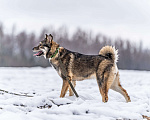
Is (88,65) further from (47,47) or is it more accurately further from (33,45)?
(33,45)

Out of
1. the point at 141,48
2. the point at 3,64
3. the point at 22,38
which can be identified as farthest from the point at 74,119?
the point at 141,48

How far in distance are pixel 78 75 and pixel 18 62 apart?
36375 millimetres

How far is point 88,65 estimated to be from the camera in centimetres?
537

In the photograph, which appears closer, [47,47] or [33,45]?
[47,47]

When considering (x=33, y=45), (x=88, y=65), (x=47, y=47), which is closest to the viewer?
(x=88, y=65)

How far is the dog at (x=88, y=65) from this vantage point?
16.7 feet

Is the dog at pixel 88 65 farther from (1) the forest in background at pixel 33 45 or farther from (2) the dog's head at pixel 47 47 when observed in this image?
(1) the forest in background at pixel 33 45

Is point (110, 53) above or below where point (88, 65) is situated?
above

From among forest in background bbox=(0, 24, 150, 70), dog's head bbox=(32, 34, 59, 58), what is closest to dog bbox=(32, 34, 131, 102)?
dog's head bbox=(32, 34, 59, 58)

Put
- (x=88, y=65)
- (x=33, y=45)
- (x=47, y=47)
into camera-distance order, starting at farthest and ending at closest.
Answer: (x=33, y=45)
(x=47, y=47)
(x=88, y=65)

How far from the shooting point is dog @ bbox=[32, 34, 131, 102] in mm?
5082

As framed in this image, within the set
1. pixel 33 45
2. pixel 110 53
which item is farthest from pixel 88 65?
pixel 33 45

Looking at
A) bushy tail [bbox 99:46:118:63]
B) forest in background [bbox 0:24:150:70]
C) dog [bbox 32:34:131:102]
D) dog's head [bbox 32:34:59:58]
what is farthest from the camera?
forest in background [bbox 0:24:150:70]

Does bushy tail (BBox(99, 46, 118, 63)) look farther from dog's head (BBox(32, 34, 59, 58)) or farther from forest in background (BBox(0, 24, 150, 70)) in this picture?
forest in background (BBox(0, 24, 150, 70))
